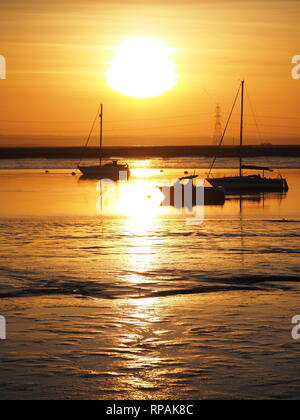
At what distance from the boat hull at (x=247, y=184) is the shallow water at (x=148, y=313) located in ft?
114

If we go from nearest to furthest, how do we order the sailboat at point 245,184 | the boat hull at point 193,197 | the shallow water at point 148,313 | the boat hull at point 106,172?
the shallow water at point 148,313 → the boat hull at point 193,197 → the sailboat at point 245,184 → the boat hull at point 106,172

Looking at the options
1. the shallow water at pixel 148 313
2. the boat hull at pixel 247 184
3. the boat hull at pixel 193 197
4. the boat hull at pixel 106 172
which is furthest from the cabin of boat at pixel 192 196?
the boat hull at pixel 106 172

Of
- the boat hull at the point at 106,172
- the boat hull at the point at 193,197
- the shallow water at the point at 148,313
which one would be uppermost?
the boat hull at the point at 106,172

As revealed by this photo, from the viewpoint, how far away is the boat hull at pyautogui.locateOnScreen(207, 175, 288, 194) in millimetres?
66125

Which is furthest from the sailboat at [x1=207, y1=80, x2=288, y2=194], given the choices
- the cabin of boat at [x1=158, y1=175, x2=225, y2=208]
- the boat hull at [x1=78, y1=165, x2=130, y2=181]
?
the boat hull at [x1=78, y1=165, x2=130, y2=181]

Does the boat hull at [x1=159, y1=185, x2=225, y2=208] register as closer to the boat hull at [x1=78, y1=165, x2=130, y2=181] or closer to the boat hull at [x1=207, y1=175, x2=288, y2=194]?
the boat hull at [x1=207, y1=175, x2=288, y2=194]

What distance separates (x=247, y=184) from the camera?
222 ft

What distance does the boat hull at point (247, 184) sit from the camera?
217ft

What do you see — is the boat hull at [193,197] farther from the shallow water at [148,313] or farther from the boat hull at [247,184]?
the shallow water at [148,313]

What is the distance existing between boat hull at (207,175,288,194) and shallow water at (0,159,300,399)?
34598 millimetres

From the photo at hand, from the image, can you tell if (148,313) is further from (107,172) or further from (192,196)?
(107,172)

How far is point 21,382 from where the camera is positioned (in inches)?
424

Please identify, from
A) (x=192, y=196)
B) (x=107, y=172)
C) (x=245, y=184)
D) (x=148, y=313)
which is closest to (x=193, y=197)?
(x=192, y=196)

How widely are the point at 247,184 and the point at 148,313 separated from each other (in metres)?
53.5
